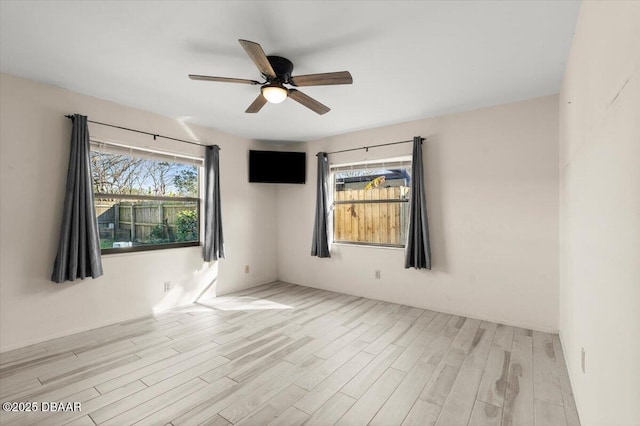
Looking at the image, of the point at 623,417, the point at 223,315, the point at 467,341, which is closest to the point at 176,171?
the point at 223,315

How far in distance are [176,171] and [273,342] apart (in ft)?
9.02

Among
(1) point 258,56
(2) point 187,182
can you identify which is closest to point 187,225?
(2) point 187,182

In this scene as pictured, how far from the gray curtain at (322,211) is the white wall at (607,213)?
325 cm

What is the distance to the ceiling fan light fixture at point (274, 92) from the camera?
2.41 metres

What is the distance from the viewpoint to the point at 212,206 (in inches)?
167

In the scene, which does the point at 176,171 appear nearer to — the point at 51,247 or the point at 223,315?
the point at 51,247

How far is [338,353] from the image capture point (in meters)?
2.72

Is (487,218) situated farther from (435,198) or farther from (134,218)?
(134,218)

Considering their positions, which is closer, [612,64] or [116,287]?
[612,64]

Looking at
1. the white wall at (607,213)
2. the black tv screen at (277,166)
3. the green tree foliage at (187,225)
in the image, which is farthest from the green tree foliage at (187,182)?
the white wall at (607,213)

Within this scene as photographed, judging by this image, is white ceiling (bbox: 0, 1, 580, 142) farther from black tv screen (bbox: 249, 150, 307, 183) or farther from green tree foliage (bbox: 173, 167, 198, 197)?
black tv screen (bbox: 249, 150, 307, 183)

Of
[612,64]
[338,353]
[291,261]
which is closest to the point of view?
[612,64]

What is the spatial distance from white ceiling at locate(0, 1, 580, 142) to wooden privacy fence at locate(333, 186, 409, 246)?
1.48 m

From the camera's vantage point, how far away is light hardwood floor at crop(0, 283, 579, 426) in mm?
1888
